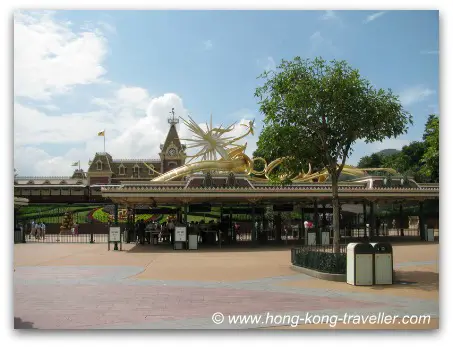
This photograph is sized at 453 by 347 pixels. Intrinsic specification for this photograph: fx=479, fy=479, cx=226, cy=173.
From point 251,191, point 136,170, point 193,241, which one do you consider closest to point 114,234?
point 193,241

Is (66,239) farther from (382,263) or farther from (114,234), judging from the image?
(382,263)

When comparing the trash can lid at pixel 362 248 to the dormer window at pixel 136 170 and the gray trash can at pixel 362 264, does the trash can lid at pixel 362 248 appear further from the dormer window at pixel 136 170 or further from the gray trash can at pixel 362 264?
the dormer window at pixel 136 170

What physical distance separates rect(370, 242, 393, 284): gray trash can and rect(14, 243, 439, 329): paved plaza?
35cm

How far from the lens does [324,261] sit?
533 inches

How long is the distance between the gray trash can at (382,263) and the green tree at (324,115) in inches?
80.8

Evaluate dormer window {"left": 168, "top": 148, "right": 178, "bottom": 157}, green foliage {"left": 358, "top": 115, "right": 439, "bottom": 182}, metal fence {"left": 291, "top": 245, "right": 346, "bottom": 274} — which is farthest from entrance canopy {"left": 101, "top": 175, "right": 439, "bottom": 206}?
dormer window {"left": 168, "top": 148, "right": 178, "bottom": 157}

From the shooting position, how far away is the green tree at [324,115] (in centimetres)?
1391

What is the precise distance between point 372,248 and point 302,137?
4.39 meters

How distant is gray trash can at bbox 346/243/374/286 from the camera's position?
12.0m

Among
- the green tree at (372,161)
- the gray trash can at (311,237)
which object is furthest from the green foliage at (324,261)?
the green tree at (372,161)

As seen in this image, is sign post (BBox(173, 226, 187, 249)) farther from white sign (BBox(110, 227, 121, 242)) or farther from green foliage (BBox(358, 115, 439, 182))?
green foliage (BBox(358, 115, 439, 182))

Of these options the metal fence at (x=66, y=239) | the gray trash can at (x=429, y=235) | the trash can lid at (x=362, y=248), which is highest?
the trash can lid at (x=362, y=248)

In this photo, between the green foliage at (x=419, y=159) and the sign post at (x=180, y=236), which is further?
the sign post at (x=180, y=236)

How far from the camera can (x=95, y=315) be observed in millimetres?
9031
